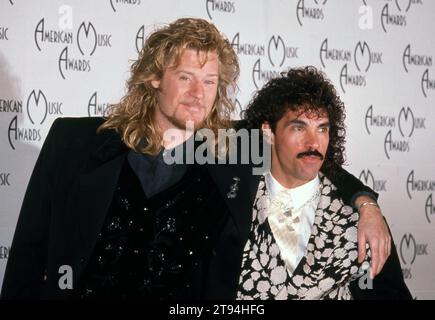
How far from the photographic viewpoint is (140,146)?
2674mm

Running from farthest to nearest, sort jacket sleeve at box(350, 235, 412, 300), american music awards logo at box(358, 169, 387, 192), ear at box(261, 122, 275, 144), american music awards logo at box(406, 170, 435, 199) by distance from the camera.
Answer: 1. american music awards logo at box(406, 170, 435, 199)
2. american music awards logo at box(358, 169, 387, 192)
3. ear at box(261, 122, 275, 144)
4. jacket sleeve at box(350, 235, 412, 300)

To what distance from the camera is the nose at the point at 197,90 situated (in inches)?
105

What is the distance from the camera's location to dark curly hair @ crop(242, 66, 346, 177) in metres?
2.89

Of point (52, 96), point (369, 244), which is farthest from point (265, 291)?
point (52, 96)

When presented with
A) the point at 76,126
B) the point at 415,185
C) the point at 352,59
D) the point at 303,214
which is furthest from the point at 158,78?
the point at 415,185

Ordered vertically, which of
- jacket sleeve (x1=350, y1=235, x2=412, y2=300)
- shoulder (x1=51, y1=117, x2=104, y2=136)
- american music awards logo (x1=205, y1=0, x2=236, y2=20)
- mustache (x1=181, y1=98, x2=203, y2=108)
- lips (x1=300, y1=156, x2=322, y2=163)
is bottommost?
jacket sleeve (x1=350, y1=235, x2=412, y2=300)

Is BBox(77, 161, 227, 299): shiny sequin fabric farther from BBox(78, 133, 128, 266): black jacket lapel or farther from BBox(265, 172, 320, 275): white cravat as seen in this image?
BBox(265, 172, 320, 275): white cravat

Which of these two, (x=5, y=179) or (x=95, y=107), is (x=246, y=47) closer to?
(x=95, y=107)

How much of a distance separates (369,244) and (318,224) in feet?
0.67

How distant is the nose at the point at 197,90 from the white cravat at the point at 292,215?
397mm

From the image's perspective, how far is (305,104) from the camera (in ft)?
9.48

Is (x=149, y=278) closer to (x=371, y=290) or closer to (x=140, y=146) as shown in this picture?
(x=140, y=146)

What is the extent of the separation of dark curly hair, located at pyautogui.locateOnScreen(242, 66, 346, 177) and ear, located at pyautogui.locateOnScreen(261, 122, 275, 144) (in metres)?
0.02

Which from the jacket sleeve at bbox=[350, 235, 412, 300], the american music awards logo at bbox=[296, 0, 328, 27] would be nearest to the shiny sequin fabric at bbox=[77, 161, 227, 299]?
the jacket sleeve at bbox=[350, 235, 412, 300]
